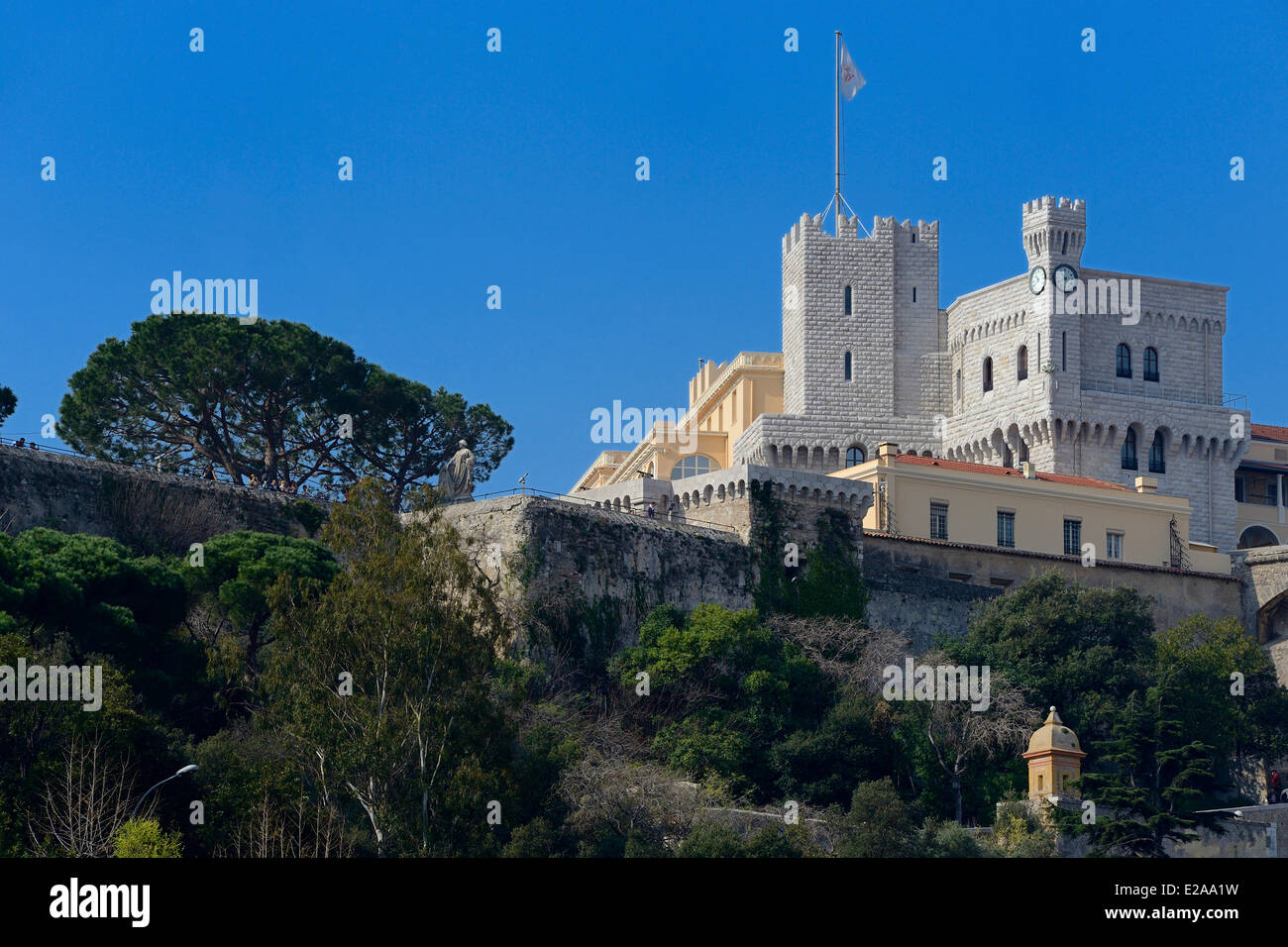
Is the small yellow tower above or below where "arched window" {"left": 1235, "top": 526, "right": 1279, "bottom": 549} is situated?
below

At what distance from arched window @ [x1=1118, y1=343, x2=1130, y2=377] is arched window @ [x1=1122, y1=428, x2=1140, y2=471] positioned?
2.06 metres

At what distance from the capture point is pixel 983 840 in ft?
159

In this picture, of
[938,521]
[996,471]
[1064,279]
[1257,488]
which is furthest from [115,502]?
[1257,488]

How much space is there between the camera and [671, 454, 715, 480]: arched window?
76.5 metres

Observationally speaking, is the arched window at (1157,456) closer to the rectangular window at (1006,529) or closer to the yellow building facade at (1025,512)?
the yellow building facade at (1025,512)

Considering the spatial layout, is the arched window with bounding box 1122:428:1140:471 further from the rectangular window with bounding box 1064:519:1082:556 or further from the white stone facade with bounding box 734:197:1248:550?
the rectangular window with bounding box 1064:519:1082:556

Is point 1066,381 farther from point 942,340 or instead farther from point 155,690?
point 155,690

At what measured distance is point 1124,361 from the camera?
7444cm

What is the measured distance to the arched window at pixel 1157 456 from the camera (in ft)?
241

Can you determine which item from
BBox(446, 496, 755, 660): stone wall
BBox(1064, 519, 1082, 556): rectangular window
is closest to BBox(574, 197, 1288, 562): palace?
BBox(1064, 519, 1082, 556): rectangular window

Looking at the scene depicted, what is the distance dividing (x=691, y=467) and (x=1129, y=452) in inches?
557

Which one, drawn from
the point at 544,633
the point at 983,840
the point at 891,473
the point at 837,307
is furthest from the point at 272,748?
the point at 837,307

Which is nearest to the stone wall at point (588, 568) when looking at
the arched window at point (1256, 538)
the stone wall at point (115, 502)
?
the stone wall at point (115, 502)
